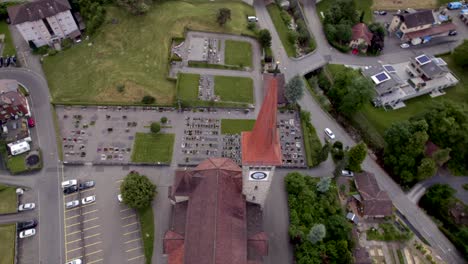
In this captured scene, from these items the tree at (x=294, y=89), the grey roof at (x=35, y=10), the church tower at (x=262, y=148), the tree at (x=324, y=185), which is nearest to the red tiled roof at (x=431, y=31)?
the tree at (x=294, y=89)

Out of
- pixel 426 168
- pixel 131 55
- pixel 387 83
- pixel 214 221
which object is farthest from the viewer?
pixel 131 55

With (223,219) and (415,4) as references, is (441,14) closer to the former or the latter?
(415,4)

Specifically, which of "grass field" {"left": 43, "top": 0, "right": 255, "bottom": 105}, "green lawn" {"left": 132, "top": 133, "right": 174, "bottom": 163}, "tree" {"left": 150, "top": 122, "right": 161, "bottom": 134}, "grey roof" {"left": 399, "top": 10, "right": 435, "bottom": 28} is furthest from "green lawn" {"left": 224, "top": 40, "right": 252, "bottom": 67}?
"grey roof" {"left": 399, "top": 10, "right": 435, "bottom": 28}

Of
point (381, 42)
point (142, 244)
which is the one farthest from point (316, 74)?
point (142, 244)

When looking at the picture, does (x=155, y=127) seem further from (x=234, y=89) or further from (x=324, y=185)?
(x=324, y=185)

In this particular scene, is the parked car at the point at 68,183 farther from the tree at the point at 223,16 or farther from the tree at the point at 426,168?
the tree at the point at 426,168

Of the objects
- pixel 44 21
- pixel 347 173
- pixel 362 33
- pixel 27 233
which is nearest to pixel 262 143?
pixel 347 173
